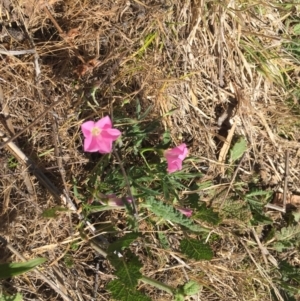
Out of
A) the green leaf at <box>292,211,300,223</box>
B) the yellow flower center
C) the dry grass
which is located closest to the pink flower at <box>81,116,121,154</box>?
the yellow flower center

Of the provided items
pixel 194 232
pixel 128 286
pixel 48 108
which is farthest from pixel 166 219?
pixel 48 108

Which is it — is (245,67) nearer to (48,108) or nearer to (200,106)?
(200,106)

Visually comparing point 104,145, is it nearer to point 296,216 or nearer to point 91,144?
point 91,144

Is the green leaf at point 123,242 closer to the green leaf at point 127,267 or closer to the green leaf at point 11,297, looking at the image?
the green leaf at point 127,267

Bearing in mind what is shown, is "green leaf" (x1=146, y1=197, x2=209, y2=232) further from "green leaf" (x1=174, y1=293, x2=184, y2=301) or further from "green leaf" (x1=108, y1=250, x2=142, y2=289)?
"green leaf" (x1=174, y1=293, x2=184, y2=301)

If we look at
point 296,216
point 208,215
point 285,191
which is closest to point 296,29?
point 285,191

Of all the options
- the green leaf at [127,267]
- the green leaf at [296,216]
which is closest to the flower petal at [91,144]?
the green leaf at [127,267]

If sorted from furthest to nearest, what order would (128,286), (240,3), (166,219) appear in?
(240,3) < (166,219) < (128,286)
